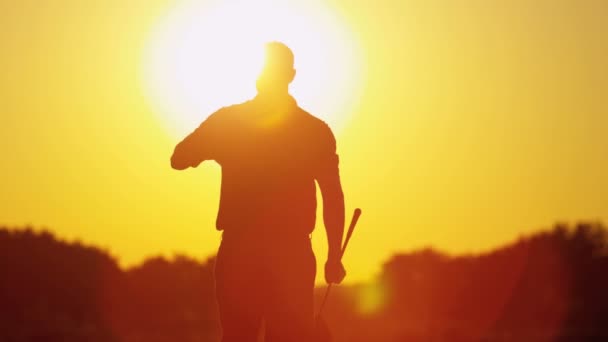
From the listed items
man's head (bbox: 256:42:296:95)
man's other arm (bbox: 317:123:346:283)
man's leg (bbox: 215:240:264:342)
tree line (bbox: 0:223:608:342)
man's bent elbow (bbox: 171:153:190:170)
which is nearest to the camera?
man's leg (bbox: 215:240:264:342)

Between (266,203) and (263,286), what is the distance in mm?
563

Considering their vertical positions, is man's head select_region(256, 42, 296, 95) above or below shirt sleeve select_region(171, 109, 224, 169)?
above

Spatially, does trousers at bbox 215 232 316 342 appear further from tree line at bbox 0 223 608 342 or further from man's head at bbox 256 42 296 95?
tree line at bbox 0 223 608 342

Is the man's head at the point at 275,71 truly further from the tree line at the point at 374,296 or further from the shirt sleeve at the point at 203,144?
the tree line at the point at 374,296

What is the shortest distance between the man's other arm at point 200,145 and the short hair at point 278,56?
519mm

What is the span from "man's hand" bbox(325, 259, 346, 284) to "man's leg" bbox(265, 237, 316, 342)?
0.46m

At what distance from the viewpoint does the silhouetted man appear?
1350cm

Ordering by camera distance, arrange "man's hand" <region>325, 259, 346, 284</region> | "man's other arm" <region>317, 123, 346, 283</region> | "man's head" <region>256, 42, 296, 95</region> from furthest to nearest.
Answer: "man's hand" <region>325, 259, 346, 284</region>, "man's other arm" <region>317, 123, 346, 283</region>, "man's head" <region>256, 42, 296, 95</region>

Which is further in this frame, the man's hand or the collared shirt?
the man's hand

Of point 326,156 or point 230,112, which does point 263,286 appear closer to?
point 326,156

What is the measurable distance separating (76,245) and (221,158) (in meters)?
66.6

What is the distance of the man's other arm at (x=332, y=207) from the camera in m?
13.9

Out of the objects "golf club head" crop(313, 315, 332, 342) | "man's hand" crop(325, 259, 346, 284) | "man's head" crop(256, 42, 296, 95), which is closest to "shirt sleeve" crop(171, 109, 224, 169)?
"man's head" crop(256, 42, 296, 95)

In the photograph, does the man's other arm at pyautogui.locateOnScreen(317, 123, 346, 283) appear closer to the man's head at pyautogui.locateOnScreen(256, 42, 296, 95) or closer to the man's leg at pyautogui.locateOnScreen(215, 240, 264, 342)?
the man's head at pyautogui.locateOnScreen(256, 42, 296, 95)
